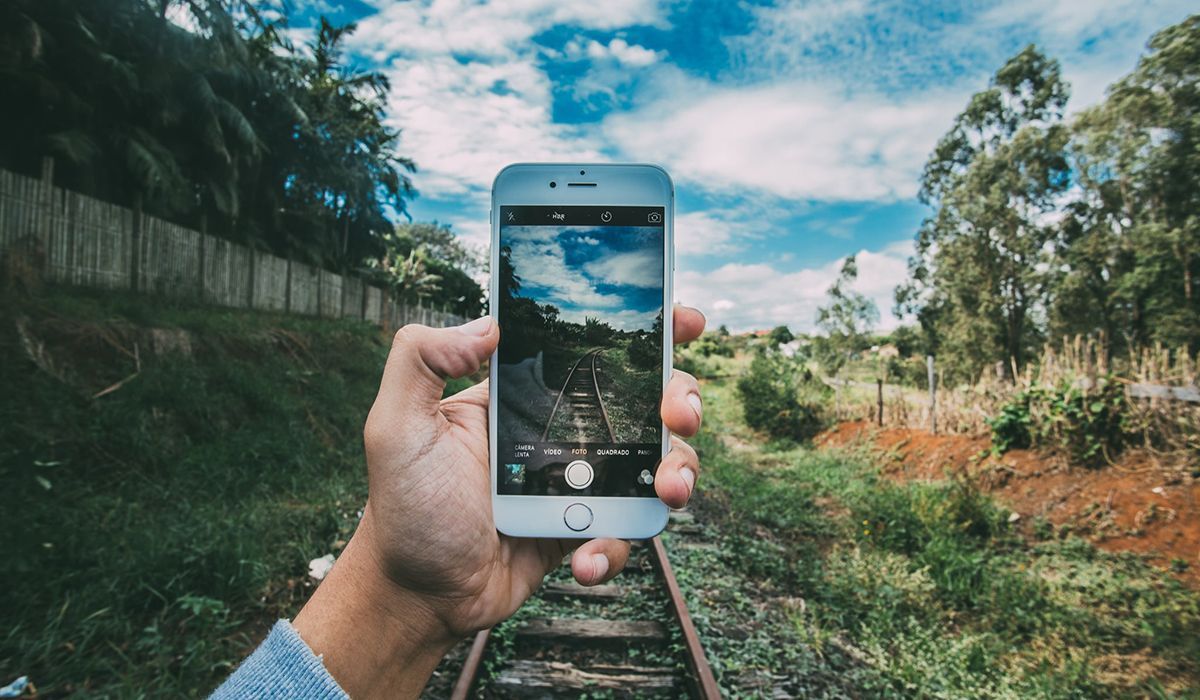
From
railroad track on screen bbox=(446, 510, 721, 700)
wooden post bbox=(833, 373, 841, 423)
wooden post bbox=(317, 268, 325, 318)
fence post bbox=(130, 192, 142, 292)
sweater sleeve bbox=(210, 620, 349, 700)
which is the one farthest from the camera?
wooden post bbox=(317, 268, 325, 318)

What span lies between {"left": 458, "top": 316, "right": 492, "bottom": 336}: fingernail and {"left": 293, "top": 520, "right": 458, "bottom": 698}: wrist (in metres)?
0.69

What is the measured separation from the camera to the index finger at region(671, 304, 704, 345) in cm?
200

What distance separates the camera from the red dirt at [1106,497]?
5602 mm

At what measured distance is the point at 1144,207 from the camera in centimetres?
2006

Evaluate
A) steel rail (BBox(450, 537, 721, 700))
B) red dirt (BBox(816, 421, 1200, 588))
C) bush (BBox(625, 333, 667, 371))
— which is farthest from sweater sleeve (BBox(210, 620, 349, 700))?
red dirt (BBox(816, 421, 1200, 588))

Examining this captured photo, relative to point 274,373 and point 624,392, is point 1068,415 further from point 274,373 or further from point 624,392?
point 274,373

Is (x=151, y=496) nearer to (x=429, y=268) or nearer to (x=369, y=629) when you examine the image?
(x=369, y=629)

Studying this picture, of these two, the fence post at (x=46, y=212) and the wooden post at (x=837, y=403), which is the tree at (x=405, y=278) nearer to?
the fence post at (x=46, y=212)

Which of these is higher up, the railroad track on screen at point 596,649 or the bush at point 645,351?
the bush at point 645,351

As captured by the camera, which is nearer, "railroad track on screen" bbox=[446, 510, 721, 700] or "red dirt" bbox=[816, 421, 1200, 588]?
"railroad track on screen" bbox=[446, 510, 721, 700]

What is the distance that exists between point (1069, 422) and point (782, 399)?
656cm

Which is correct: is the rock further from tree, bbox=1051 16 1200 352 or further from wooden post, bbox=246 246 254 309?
tree, bbox=1051 16 1200 352

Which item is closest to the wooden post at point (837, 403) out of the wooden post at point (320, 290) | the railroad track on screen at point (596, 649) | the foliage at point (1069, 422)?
the foliage at point (1069, 422)

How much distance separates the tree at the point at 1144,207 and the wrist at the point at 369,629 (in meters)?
24.8
